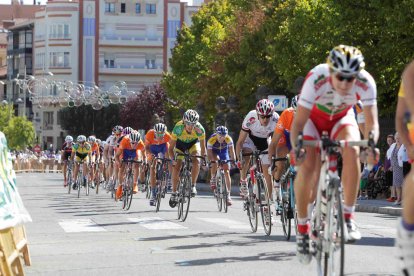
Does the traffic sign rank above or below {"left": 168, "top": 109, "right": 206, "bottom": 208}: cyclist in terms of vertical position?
above

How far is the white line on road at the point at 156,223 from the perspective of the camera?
1811 centimetres

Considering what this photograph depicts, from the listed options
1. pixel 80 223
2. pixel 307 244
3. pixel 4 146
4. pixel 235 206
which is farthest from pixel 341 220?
pixel 235 206

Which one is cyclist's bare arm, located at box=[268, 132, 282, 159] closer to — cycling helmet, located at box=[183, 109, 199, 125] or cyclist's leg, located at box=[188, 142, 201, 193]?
cycling helmet, located at box=[183, 109, 199, 125]

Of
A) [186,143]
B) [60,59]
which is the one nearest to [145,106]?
[60,59]

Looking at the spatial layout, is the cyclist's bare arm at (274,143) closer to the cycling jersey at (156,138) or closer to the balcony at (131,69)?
the cycling jersey at (156,138)

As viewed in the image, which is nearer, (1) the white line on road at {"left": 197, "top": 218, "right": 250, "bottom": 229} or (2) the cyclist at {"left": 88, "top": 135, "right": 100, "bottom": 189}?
(1) the white line on road at {"left": 197, "top": 218, "right": 250, "bottom": 229}

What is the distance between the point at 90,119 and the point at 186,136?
99.9 metres

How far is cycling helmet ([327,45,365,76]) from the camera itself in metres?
9.14

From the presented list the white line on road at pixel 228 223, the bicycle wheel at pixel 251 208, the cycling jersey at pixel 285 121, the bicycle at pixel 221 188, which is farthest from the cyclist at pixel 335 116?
the bicycle at pixel 221 188

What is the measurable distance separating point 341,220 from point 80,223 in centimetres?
1158

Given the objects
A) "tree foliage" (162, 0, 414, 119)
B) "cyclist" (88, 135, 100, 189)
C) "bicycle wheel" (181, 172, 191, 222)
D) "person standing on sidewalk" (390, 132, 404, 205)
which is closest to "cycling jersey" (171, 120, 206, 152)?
"bicycle wheel" (181, 172, 191, 222)

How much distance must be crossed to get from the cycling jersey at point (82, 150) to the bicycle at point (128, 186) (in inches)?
400

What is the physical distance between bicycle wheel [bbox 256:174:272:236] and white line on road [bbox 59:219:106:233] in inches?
114

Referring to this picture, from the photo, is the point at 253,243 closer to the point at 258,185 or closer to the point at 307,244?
the point at 258,185
